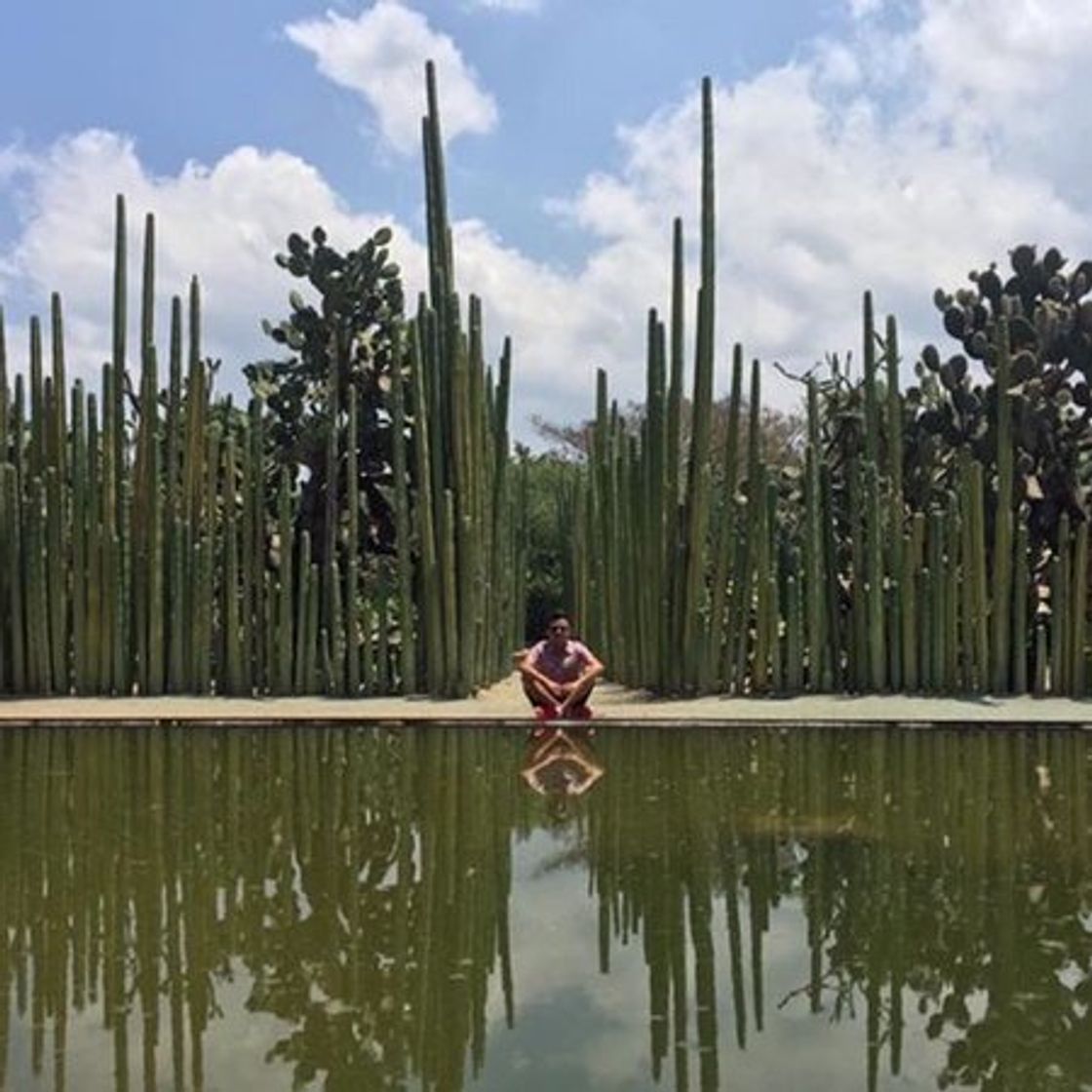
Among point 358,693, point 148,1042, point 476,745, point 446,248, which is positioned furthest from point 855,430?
point 148,1042

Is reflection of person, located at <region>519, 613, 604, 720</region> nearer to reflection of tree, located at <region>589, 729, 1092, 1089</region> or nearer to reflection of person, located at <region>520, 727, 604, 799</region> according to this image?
reflection of person, located at <region>520, 727, 604, 799</region>

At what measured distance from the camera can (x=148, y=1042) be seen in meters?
3.69

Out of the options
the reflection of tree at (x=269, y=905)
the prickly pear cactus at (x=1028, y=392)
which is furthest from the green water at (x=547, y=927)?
the prickly pear cactus at (x=1028, y=392)

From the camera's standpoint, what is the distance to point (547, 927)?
477cm

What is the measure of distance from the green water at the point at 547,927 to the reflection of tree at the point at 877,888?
0.01 m

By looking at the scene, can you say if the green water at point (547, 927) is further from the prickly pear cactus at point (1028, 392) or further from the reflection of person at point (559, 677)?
the prickly pear cactus at point (1028, 392)

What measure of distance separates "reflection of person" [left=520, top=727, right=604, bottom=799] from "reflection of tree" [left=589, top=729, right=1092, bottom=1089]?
164 millimetres

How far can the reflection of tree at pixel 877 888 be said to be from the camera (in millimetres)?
3777

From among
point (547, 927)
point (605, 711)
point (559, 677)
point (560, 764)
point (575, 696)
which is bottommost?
point (547, 927)

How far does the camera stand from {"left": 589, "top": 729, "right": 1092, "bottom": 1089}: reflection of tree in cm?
378

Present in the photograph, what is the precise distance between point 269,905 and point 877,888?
2.01 m

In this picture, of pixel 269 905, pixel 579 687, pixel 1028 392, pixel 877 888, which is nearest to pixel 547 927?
pixel 269 905

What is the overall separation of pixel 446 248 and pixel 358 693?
3.56m

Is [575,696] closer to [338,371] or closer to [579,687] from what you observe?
[579,687]
